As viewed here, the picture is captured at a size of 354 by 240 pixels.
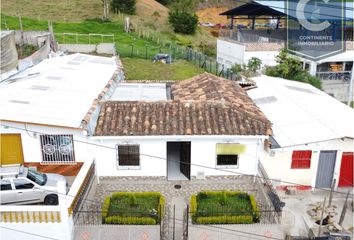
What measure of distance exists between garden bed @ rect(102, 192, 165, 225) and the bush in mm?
50106

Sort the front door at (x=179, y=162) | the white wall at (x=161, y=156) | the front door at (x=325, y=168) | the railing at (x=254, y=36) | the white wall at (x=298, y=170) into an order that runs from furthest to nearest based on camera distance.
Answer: the railing at (x=254, y=36) → the front door at (x=325, y=168) → the white wall at (x=298, y=170) → the front door at (x=179, y=162) → the white wall at (x=161, y=156)

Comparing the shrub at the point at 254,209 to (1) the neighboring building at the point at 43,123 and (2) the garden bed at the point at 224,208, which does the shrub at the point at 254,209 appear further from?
(1) the neighboring building at the point at 43,123

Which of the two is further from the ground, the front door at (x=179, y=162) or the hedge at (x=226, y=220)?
the front door at (x=179, y=162)

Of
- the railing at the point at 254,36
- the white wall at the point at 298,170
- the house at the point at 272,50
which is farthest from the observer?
the railing at the point at 254,36

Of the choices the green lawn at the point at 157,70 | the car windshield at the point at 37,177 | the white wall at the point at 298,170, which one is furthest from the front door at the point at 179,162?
the green lawn at the point at 157,70

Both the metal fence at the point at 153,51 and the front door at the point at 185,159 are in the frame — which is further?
the metal fence at the point at 153,51

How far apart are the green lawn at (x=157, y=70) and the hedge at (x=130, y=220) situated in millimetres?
22825

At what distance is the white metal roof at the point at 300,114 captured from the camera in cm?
1973

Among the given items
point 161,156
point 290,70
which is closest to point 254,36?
point 290,70

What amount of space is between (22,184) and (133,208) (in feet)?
15.3

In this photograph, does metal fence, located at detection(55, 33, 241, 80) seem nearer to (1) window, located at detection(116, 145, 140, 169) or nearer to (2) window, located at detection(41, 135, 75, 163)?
(1) window, located at detection(116, 145, 140, 169)

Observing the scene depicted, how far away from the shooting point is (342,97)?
123ft

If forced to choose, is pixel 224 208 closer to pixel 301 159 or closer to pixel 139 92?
pixel 301 159

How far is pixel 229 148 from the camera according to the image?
17891mm
